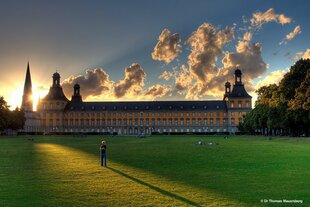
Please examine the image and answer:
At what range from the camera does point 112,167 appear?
18.7 m

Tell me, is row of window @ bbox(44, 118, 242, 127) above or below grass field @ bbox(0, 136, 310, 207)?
above

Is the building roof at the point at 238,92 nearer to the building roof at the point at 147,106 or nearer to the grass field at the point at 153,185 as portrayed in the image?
the building roof at the point at 147,106

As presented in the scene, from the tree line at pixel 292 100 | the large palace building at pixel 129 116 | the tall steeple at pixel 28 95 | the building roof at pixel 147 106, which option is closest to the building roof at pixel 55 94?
the large palace building at pixel 129 116

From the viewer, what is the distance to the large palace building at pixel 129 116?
14750 centimetres

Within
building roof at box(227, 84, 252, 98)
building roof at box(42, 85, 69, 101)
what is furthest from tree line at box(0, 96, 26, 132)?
building roof at box(227, 84, 252, 98)

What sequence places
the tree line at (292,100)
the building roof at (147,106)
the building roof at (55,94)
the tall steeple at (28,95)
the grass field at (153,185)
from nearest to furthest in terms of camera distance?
the grass field at (153,185), the tree line at (292,100), the building roof at (147,106), the building roof at (55,94), the tall steeple at (28,95)

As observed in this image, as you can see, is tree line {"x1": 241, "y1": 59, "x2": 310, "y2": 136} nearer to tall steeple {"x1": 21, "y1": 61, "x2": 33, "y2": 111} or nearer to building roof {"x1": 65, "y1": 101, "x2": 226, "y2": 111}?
building roof {"x1": 65, "y1": 101, "x2": 226, "y2": 111}

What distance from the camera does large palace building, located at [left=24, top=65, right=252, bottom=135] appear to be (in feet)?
484

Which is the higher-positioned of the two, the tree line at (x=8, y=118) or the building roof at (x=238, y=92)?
the building roof at (x=238, y=92)

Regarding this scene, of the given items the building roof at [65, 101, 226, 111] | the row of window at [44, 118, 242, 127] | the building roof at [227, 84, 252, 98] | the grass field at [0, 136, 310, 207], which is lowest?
the grass field at [0, 136, 310, 207]

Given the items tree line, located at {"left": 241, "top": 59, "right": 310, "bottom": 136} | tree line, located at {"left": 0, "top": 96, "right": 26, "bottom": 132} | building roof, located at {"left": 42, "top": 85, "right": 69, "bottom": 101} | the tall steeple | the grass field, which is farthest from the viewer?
the tall steeple

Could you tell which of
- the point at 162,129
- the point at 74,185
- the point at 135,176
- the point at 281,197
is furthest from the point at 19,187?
the point at 162,129

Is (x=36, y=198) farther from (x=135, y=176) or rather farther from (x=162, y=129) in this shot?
(x=162, y=129)

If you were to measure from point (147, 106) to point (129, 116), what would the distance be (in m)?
7.81
